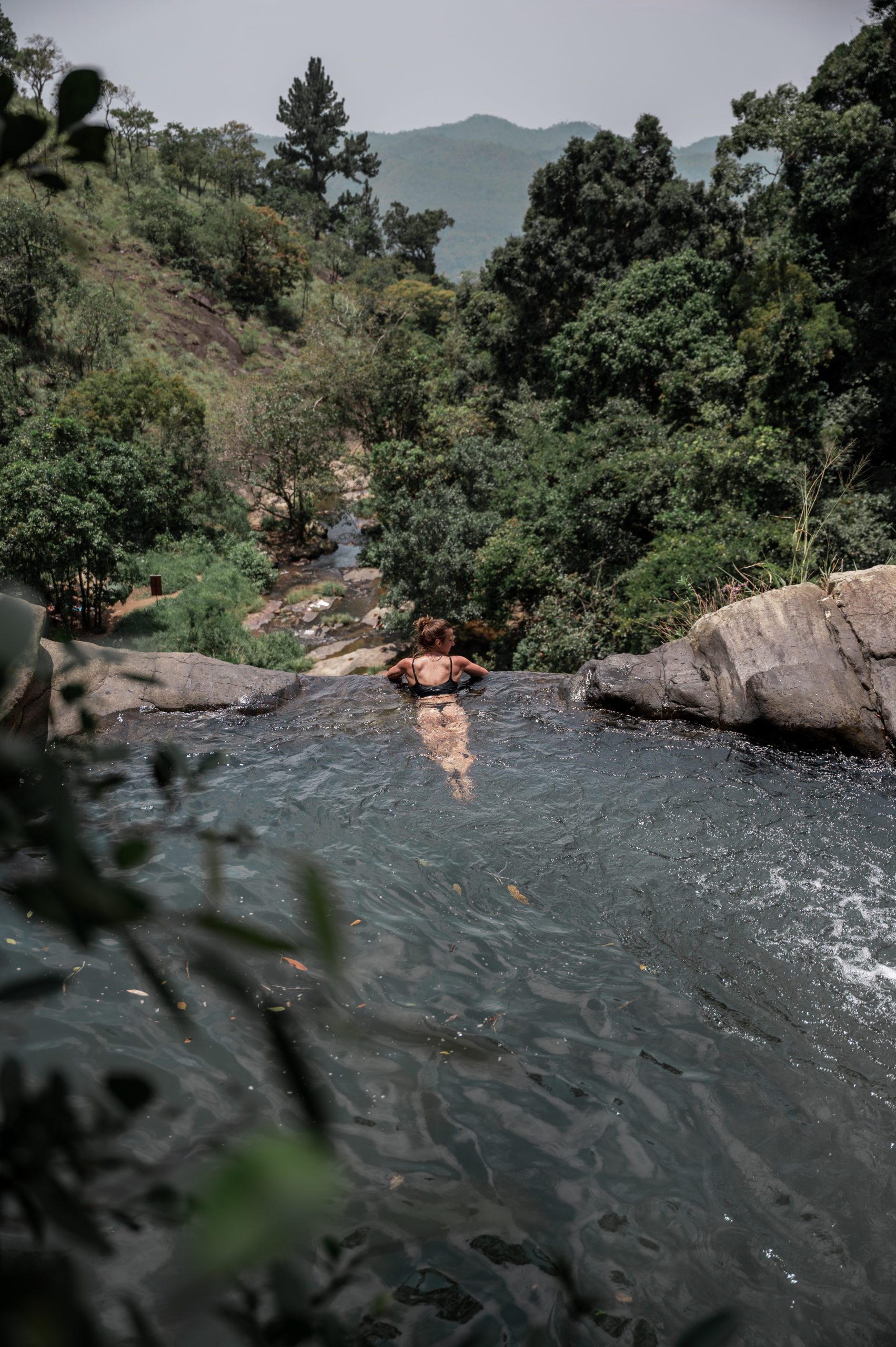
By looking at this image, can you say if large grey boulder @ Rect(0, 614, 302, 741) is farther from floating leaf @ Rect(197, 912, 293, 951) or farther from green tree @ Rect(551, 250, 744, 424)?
green tree @ Rect(551, 250, 744, 424)

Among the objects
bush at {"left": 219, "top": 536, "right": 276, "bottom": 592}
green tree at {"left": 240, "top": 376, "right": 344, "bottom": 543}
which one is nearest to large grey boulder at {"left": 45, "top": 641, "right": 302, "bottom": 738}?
bush at {"left": 219, "top": 536, "right": 276, "bottom": 592}

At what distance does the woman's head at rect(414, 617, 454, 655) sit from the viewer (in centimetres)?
817

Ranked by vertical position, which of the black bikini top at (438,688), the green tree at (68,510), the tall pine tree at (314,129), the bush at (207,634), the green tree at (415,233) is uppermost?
the tall pine tree at (314,129)

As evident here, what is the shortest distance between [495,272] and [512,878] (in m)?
22.4

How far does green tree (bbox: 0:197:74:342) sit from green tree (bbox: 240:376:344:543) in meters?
8.12

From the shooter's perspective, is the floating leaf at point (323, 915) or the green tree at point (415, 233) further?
the green tree at point (415, 233)

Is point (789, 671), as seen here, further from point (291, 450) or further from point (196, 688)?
point (291, 450)

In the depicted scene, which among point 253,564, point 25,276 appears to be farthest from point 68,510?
point 25,276

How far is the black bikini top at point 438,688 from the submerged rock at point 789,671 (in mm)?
1307

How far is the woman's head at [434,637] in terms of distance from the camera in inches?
322

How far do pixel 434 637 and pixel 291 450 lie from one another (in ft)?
45.7

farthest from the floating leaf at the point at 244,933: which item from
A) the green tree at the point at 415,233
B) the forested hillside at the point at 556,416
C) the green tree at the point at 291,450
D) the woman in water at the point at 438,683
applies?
the green tree at the point at 415,233

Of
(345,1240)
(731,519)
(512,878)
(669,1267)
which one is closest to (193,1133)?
(345,1240)

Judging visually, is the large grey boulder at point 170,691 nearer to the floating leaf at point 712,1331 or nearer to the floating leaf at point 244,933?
the floating leaf at point 244,933
